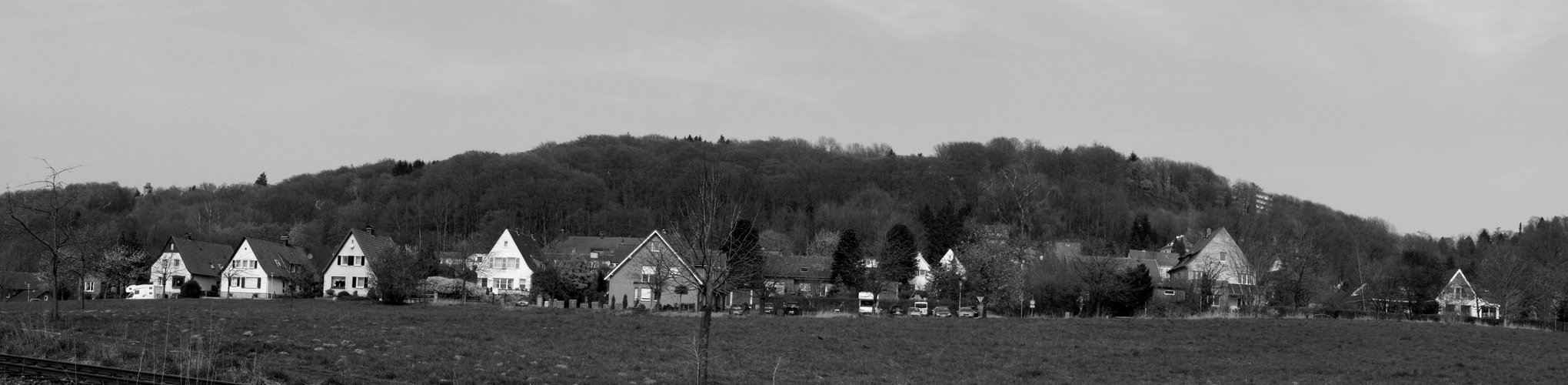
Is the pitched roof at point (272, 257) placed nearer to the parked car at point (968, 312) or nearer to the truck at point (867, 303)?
the truck at point (867, 303)

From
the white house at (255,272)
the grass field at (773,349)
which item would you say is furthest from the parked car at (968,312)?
the white house at (255,272)

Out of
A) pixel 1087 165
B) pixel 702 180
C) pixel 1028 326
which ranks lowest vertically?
pixel 1028 326

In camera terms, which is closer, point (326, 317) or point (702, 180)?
point (702, 180)

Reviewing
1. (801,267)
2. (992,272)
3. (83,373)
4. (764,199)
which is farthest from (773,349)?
(764,199)

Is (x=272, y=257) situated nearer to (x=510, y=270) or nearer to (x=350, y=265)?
(x=350, y=265)

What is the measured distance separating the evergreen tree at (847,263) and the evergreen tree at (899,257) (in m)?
1.75

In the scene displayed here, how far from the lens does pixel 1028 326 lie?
1538 inches

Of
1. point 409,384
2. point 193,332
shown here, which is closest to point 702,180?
point 409,384

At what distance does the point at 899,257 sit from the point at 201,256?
1920 inches

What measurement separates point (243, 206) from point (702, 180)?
12232 centimetres

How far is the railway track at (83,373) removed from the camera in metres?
14.5

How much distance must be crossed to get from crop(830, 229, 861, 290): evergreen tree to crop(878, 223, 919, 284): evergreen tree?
1746mm

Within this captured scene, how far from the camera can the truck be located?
53.1m

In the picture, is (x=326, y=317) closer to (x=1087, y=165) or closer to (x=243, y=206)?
(x=243, y=206)
